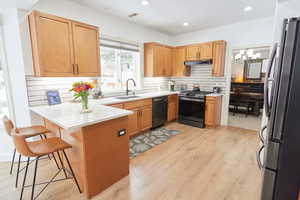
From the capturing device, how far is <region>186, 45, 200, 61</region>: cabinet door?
4.22 metres

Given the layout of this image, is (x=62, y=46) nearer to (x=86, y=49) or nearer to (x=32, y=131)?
(x=86, y=49)

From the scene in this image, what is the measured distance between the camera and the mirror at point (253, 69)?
665 cm

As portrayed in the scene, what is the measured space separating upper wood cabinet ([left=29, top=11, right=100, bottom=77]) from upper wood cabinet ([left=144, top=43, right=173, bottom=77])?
164 centimetres

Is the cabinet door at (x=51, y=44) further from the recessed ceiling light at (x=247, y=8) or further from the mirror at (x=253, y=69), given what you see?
the mirror at (x=253, y=69)

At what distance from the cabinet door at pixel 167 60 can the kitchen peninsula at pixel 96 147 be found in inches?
116

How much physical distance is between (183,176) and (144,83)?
2800 millimetres

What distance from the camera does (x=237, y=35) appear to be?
3.86 meters

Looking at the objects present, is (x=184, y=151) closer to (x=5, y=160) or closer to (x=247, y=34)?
(x=5, y=160)

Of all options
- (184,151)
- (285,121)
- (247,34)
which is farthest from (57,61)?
(247,34)

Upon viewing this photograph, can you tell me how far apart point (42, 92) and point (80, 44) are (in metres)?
1.02

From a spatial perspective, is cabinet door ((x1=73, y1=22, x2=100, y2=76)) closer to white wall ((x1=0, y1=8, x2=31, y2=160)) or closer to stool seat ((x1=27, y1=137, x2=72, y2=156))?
white wall ((x1=0, y1=8, x2=31, y2=160))

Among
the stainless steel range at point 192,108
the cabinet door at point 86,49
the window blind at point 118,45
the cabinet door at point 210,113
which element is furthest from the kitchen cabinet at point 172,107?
the cabinet door at point 86,49

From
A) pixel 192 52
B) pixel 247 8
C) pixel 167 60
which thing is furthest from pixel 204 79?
pixel 247 8

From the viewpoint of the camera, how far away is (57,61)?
7.61 ft
